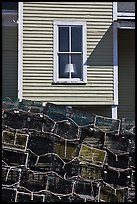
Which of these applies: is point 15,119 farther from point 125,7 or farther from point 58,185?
point 125,7

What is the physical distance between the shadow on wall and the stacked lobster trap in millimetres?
3248

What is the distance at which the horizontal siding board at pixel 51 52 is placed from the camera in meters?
11.0

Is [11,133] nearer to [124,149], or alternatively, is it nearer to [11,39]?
[124,149]

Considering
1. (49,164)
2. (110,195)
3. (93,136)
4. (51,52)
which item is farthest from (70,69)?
(110,195)

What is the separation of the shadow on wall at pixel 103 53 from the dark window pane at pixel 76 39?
43 centimetres

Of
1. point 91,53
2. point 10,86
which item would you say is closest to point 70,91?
point 91,53

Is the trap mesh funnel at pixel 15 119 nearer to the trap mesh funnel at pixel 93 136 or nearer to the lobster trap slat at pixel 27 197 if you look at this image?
the trap mesh funnel at pixel 93 136

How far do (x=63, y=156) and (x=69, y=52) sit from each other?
13.4ft

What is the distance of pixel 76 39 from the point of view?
11.2m

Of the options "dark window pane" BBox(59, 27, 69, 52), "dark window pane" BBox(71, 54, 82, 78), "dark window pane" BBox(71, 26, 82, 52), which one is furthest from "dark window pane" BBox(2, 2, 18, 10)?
"dark window pane" BBox(71, 54, 82, 78)

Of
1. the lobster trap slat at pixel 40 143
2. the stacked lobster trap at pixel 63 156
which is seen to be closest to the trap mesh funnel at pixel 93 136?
the stacked lobster trap at pixel 63 156

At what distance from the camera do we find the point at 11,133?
7.97 m

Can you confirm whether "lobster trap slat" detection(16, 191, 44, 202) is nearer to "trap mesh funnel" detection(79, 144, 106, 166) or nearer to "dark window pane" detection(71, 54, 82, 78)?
"trap mesh funnel" detection(79, 144, 106, 166)

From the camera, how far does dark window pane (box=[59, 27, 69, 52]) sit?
1117cm
